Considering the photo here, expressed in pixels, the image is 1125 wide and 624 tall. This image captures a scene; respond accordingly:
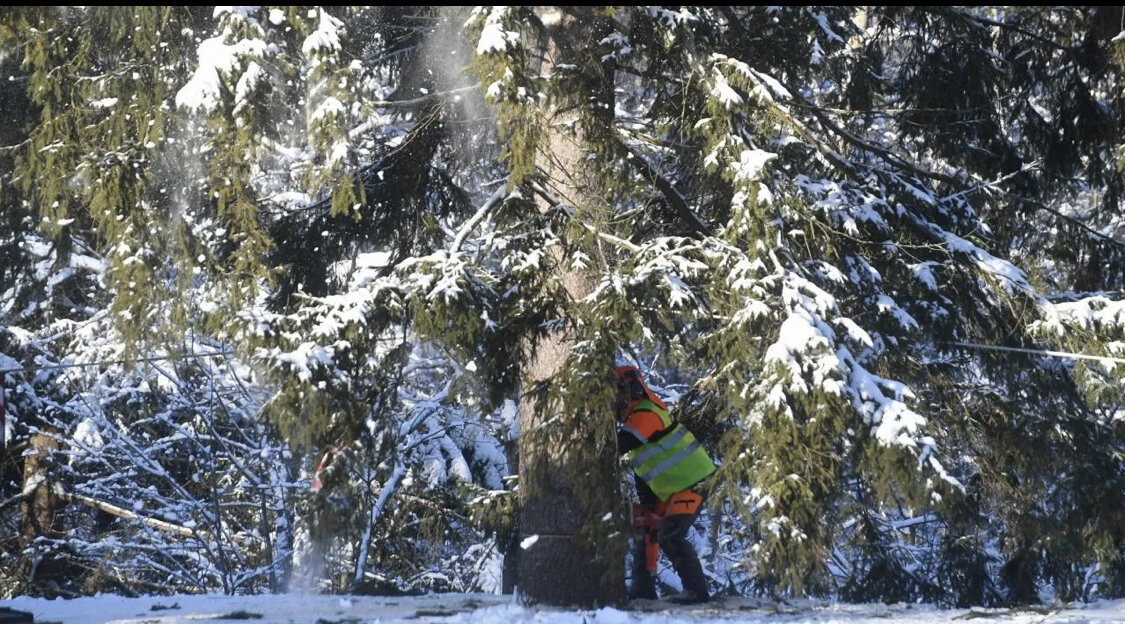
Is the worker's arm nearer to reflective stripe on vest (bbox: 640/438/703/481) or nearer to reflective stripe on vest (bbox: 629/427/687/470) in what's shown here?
reflective stripe on vest (bbox: 629/427/687/470)

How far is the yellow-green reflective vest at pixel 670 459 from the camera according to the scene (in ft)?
23.8

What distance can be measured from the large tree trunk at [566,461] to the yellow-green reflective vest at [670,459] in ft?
2.33

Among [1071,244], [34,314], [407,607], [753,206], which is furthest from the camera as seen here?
[34,314]

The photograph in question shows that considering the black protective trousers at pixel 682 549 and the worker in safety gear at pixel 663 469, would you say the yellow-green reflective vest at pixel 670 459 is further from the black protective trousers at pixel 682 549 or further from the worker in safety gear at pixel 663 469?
Answer: the black protective trousers at pixel 682 549

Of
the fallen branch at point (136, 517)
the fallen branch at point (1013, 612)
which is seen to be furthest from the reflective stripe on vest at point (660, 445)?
the fallen branch at point (136, 517)

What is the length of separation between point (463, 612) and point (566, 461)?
1209 mm

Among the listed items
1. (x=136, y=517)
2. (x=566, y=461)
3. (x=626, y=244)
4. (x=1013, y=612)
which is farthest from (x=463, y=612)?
(x=136, y=517)

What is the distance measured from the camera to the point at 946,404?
7.51 metres

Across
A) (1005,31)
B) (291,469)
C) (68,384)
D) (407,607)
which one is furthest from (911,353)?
(68,384)

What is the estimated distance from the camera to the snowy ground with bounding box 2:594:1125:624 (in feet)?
20.6

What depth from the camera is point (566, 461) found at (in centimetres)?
640

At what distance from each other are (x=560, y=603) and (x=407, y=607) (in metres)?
1.15

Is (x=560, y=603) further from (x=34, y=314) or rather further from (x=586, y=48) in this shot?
(x=34, y=314)

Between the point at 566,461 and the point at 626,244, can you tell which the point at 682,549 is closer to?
the point at 566,461
